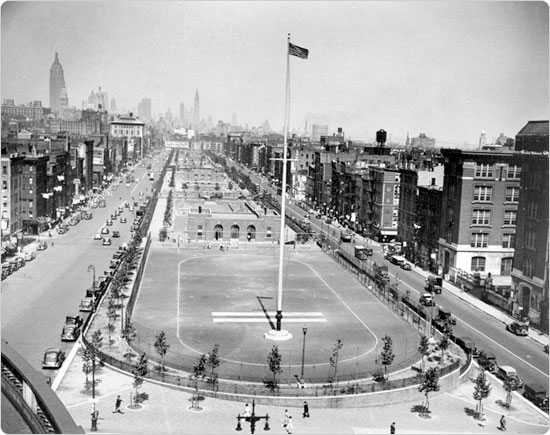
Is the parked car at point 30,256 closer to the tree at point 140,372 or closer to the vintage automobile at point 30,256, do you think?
the vintage automobile at point 30,256

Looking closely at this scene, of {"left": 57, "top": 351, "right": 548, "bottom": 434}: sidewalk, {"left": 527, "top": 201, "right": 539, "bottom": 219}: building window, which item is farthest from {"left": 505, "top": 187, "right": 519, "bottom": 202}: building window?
{"left": 57, "top": 351, "right": 548, "bottom": 434}: sidewalk

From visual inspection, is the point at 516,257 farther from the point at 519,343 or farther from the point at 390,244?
the point at 390,244

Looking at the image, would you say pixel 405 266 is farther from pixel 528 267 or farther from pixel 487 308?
pixel 528 267

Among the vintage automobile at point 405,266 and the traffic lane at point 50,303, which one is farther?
the vintage automobile at point 405,266

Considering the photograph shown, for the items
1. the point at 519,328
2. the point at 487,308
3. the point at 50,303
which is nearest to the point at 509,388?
the point at 519,328

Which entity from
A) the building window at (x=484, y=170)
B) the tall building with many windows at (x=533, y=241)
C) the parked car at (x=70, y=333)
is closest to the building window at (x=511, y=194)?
the building window at (x=484, y=170)

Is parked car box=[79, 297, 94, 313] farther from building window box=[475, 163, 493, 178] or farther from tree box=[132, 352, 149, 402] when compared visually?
building window box=[475, 163, 493, 178]

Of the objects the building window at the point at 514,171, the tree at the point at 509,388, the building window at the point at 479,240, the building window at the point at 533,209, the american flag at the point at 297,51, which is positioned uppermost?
the american flag at the point at 297,51

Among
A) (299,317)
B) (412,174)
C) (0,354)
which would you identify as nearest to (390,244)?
(412,174)
